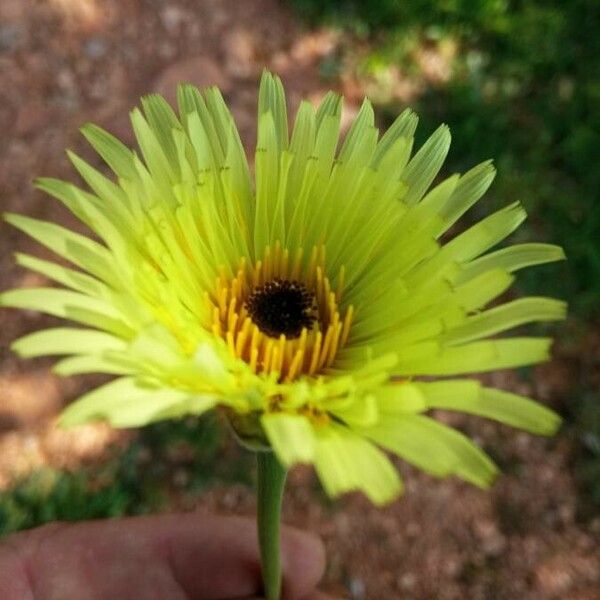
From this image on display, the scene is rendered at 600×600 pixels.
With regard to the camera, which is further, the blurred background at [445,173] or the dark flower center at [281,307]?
the blurred background at [445,173]

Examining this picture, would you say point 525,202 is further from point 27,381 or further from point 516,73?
point 27,381

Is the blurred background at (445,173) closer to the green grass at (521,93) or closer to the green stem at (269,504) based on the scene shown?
the green grass at (521,93)

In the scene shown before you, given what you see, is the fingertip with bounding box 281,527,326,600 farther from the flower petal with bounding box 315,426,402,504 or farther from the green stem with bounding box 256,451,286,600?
the flower petal with bounding box 315,426,402,504

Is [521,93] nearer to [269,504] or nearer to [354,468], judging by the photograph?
[269,504]

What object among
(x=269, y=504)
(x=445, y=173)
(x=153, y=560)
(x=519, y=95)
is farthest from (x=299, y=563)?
(x=519, y=95)

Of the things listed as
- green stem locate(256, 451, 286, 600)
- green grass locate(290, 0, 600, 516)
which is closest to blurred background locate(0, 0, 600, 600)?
green grass locate(290, 0, 600, 516)

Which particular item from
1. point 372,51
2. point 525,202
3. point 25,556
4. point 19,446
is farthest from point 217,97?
point 372,51

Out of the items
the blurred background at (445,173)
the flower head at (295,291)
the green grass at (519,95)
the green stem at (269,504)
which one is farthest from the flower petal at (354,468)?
the green grass at (519,95)
